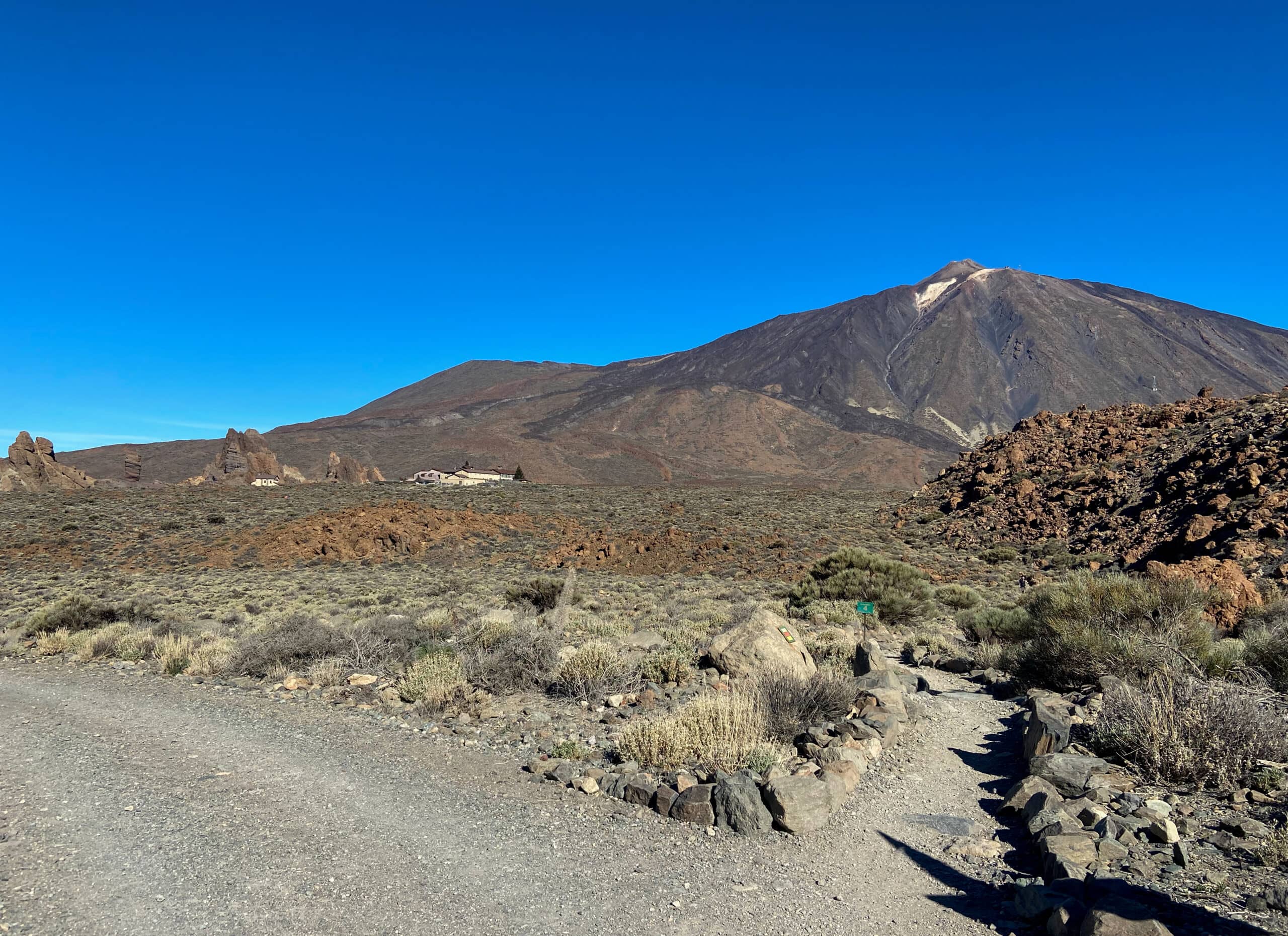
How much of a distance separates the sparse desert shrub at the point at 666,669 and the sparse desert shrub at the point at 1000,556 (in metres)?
17.5

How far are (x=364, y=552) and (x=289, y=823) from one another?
2330 centimetres

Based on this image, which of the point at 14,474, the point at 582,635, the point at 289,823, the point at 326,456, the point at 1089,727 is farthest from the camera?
the point at 326,456

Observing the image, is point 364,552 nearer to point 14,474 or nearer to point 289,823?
point 289,823

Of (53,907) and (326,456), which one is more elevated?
(326,456)

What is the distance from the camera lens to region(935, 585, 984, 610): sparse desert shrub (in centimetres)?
1568

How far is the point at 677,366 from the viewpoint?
191250 millimetres

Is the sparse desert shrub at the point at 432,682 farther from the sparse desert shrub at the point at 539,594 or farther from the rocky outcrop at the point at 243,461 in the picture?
the rocky outcrop at the point at 243,461

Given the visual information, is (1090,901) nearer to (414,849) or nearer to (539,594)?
(414,849)

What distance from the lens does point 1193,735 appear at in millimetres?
4949

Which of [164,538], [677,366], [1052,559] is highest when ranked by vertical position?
[677,366]

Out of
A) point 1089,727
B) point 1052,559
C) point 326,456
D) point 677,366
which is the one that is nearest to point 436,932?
point 1089,727

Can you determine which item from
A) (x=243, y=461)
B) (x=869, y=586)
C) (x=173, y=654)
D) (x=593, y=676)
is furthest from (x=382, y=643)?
(x=243, y=461)

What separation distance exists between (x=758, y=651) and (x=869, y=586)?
25.9 ft

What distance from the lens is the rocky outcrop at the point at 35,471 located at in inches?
1875
